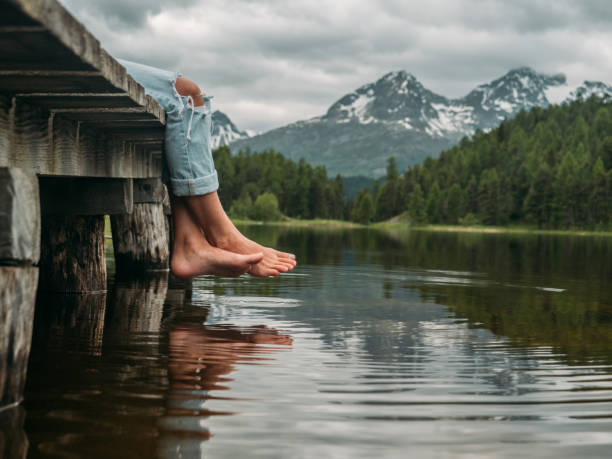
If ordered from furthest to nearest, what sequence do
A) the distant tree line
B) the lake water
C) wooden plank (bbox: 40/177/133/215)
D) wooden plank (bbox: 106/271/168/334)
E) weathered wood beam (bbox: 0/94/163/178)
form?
the distant tree line
wooden plank (bbox: 40/177/133/215)
wooden plank (bbox: 106/271/168/334)
weathered wood beam (bbox: 0/94/163/178)
the lake water

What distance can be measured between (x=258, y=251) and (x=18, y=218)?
11.8 feet

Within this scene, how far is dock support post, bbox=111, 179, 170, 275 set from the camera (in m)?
13.3

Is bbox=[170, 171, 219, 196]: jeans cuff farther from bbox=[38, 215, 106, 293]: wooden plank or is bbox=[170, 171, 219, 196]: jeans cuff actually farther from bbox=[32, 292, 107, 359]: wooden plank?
bbox=[38, 215, 106, 293]: wooden plank

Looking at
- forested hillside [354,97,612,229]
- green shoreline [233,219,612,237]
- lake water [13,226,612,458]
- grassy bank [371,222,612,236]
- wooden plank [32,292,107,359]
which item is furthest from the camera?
forested hillside [354,97,612,229]

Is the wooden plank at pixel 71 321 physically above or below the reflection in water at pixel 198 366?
above

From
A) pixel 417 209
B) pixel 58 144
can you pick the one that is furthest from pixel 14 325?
pixel 417 209

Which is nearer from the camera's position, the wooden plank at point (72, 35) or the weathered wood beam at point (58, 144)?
the wooden plank at point (72, 35)

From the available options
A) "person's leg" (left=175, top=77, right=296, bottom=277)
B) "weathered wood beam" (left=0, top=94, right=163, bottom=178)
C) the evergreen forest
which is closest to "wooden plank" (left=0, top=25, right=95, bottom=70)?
"weathered wood beam" (left=0, top=94, right=163, bottom=178)

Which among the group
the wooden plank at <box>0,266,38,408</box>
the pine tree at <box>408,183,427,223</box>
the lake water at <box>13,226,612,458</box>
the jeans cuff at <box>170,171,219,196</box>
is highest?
the pine tree at <box>408,183,427,223</box>

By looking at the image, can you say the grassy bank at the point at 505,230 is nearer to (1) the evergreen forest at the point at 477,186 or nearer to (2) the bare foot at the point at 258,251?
(1) the evergreen forest at the point at 477,186

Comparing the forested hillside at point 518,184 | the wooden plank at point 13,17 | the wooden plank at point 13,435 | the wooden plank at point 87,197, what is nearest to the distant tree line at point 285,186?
the forested hillside at point 518,184

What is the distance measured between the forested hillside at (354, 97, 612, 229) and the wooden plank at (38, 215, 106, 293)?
121058 mm

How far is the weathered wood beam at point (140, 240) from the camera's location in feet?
43.8

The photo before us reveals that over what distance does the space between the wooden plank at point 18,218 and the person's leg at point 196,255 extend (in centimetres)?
277
